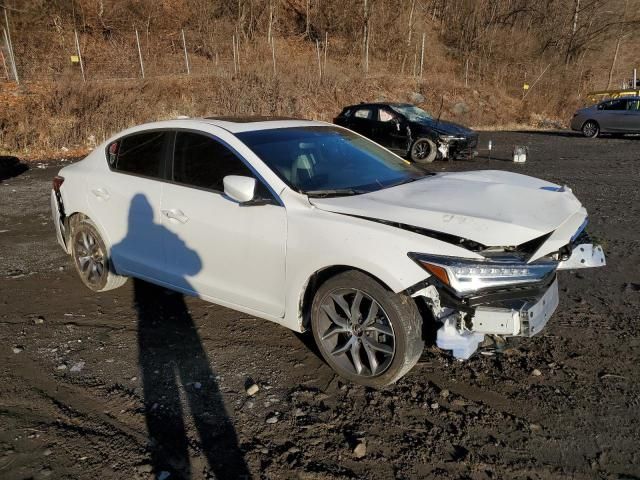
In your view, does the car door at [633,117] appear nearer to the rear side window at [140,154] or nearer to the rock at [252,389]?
the rear side window at [140,154]

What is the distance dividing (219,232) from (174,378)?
1.03 metres

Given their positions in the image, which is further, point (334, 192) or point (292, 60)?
point (292, 60)

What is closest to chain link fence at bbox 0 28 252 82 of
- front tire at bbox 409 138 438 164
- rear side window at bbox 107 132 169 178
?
front tire at bbox 409 138 438 164

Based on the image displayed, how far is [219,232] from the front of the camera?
11.6 ft

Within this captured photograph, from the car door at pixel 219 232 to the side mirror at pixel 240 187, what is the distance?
11 centimetres

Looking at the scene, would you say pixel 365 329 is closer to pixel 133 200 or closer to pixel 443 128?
pixel 133 200

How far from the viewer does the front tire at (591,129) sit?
65.7 ft

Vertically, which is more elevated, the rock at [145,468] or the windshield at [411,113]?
the windshield at [411,113]

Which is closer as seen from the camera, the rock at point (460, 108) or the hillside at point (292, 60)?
the hillside at point (292, 60)

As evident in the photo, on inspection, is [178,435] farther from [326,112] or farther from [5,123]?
[326,112]

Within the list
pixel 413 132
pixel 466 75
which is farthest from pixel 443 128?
pixel 466 75

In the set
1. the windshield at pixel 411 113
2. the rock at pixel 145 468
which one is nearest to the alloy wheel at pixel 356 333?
the rock at pixel 145 468

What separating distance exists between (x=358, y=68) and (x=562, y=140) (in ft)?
46.6

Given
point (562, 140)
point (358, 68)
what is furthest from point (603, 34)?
point (562, 140)
